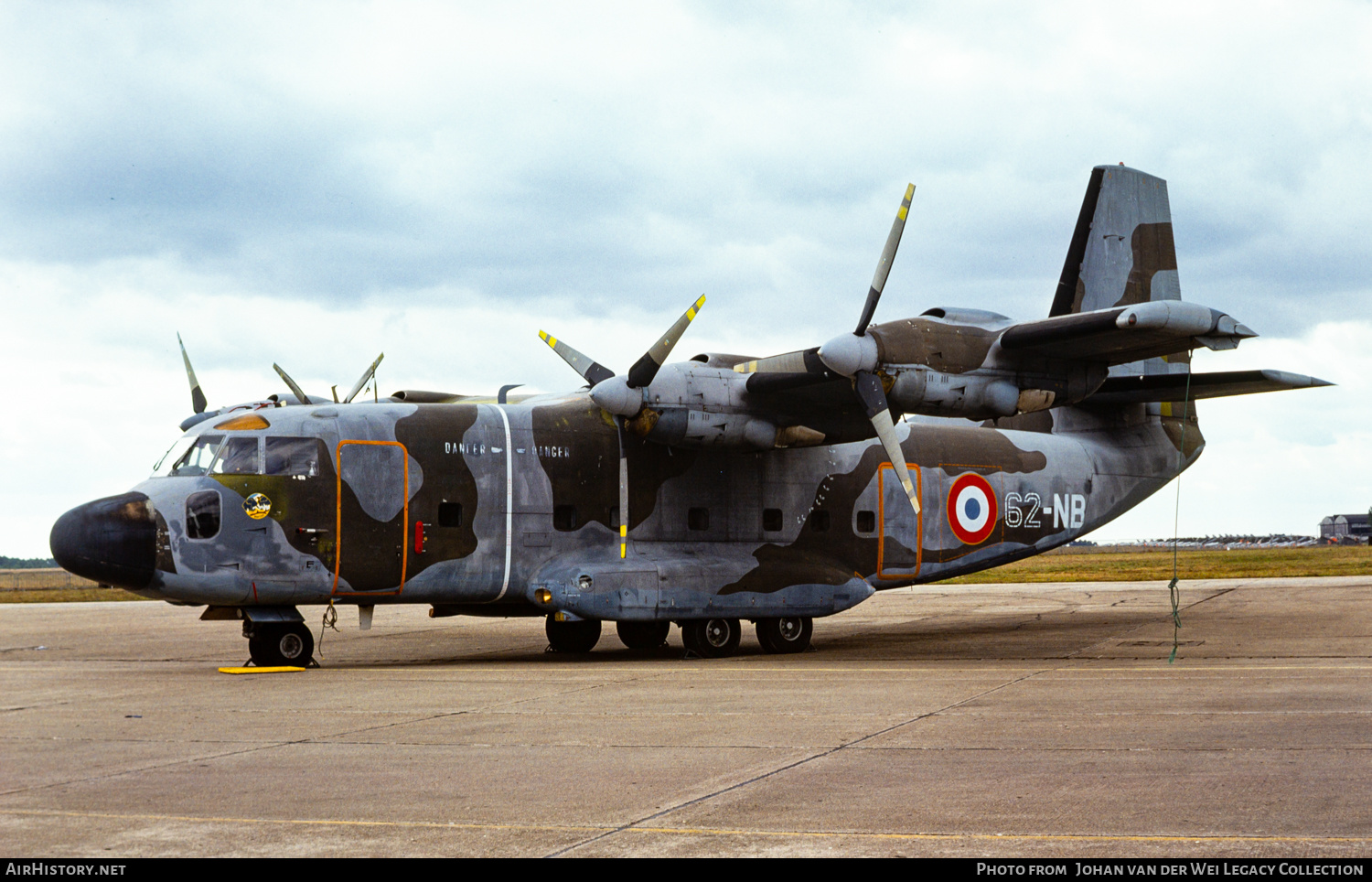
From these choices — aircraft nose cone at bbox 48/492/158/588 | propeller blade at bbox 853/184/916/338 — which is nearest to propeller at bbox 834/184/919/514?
propeller blade at bbox 853/184/916/338

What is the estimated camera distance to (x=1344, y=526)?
15875 cm

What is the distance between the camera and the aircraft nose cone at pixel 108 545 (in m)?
16.0

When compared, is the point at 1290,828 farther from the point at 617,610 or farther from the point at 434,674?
the point at 617,610

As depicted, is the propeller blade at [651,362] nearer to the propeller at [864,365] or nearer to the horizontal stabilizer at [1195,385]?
the propeller at [864,365]

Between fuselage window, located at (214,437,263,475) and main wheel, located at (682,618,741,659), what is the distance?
23.3 ft

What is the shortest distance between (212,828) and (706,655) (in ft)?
44.7

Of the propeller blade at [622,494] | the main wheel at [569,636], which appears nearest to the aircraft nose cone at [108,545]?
the propeller blade at [622,494]

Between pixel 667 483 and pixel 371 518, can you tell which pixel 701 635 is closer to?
pixel 667 483

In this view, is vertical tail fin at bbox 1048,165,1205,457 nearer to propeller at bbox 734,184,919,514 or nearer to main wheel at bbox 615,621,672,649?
propeller at bbox 734,184,919,514

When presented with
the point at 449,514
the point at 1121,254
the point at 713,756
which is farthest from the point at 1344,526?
the point at 713,756

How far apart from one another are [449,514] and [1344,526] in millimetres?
167994

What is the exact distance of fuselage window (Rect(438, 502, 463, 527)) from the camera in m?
18.0
